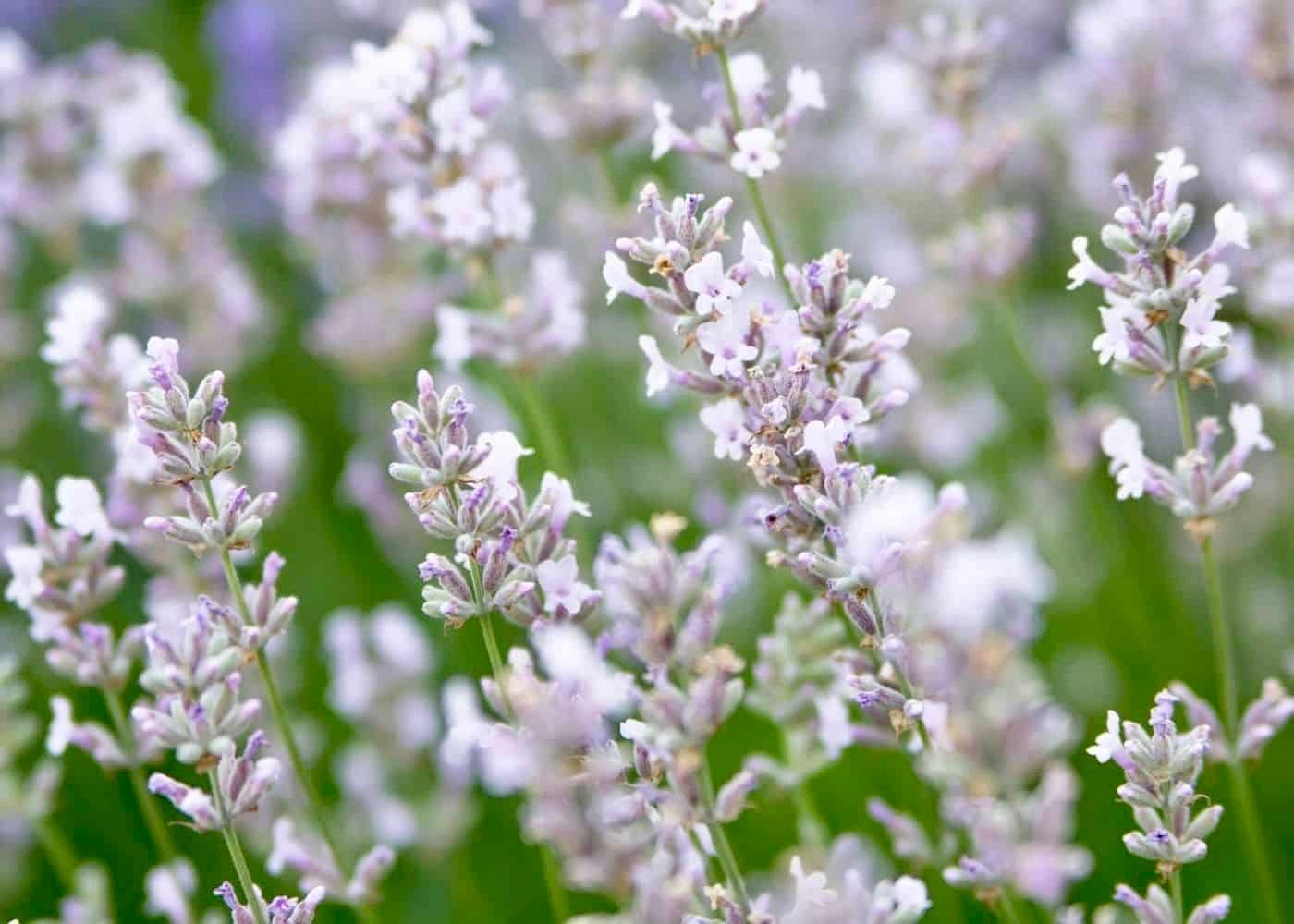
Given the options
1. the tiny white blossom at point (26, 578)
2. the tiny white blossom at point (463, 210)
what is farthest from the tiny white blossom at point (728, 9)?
the tiny white blossom at point (26, 578)

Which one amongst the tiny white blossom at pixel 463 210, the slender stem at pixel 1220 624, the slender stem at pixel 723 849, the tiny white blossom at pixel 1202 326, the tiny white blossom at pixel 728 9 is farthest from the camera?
the tiny white blossom at pixel 463 210

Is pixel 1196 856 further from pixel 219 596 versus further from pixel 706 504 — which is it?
pixel 219 596

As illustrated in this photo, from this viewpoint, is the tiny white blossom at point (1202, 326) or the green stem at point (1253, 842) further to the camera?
the green stem at point (1253, 842)

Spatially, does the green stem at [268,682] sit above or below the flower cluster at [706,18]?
below

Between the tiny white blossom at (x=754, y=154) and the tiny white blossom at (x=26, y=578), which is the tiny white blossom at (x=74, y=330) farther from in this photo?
the tiny white blossom at (x=754, y=154)

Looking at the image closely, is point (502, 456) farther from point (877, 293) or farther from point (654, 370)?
point (877, 293)

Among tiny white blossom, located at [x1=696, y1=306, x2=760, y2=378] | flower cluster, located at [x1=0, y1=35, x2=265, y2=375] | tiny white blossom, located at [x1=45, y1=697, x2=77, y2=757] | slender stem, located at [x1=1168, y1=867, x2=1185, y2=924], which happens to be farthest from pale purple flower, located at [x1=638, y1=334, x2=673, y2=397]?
flower cluster, located at [x1=0, y1=35, x2=265, y2=375]
